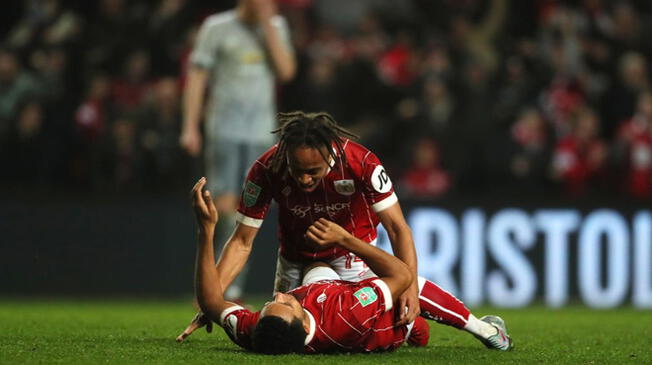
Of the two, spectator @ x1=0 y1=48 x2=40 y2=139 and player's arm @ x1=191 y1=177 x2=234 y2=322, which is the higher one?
spectator @ x1=0 y1=48 x2=40 y2=139

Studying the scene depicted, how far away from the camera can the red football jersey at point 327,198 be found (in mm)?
6254

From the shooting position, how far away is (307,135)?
5.93 meters

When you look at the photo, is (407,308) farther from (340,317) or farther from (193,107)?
(193,107)

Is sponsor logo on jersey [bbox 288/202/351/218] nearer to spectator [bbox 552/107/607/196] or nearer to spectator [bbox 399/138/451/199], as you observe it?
Answer: spectator [bbox 399/138/451/199]

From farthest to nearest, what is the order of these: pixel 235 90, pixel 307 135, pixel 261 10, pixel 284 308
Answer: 1. pixel 235 90
2. pixel 261 10
3. pixel 307 135
4. pixel 284 308

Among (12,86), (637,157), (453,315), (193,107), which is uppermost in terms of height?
(12,86)

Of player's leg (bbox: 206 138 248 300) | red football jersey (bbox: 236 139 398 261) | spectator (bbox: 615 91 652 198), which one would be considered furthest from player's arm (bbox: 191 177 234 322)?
spectator (bbox: 615 91 652 198)

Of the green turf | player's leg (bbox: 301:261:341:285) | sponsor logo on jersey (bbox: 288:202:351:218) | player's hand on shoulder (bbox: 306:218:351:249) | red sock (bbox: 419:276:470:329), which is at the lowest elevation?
the green turf

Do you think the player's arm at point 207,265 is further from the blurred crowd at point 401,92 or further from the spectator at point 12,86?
the spectator at point 12,86

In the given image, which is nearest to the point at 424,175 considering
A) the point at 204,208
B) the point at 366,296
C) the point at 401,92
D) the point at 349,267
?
the point at 401,92

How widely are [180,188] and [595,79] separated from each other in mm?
4902

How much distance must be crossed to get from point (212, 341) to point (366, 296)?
4.19 feet

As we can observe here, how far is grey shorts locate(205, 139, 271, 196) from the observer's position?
29.6ft

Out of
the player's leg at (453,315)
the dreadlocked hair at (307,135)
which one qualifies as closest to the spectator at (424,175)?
the player's leg at (453,315)
